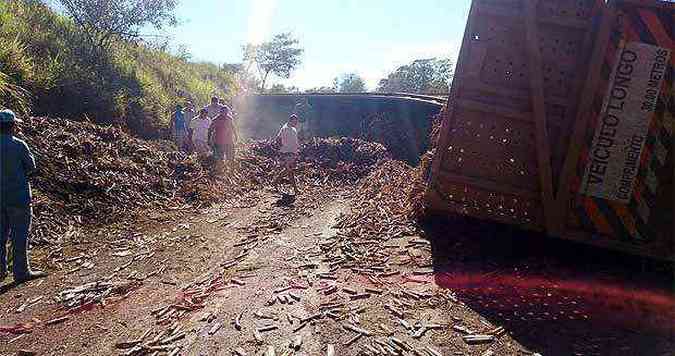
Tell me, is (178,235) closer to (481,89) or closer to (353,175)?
(481,89)

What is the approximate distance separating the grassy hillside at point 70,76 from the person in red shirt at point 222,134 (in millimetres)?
3478

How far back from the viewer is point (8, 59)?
32.6ft

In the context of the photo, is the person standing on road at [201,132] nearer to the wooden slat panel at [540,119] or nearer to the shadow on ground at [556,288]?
the shadow on ground at [556,288]

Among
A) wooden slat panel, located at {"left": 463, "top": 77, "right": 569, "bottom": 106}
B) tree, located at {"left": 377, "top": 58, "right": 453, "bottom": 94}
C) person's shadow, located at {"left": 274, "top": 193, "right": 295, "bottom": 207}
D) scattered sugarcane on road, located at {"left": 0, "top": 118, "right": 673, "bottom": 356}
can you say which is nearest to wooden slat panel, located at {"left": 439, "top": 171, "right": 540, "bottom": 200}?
scattered sugarcane on road, located at {"left": 0, "top": 118, "right": 673, "bottom": 356}

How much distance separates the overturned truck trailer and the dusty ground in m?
0.67

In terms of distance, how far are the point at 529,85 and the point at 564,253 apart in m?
2.24

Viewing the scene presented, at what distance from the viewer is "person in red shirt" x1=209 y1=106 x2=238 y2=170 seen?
38.9 feet

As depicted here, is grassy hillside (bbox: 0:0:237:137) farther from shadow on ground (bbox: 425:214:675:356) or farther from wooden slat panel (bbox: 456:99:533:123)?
shadow on ground (bbox: 425:214:675:356)

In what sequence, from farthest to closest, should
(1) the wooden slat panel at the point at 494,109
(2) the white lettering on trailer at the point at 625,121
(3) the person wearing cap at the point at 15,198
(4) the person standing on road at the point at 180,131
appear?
(4) the person standing on road at the point at 180,131 → (3) the person wearing cap at the point at 15,198 → (1) the wooden slat panel at the point at 494,109 → (2) the white lettering on trailer at the point at 625,121

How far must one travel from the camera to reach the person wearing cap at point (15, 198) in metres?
5.43

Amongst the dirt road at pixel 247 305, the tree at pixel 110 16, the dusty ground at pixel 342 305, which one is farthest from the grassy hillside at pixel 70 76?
the dusty ground at pixel 342 305

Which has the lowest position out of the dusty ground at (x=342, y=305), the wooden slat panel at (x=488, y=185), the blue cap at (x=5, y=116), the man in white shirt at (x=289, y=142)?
the dusty ground at (x=342, y=305)

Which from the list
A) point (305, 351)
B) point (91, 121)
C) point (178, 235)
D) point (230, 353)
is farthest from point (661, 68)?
point (91, 121)

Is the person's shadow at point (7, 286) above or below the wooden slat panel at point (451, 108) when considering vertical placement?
below
